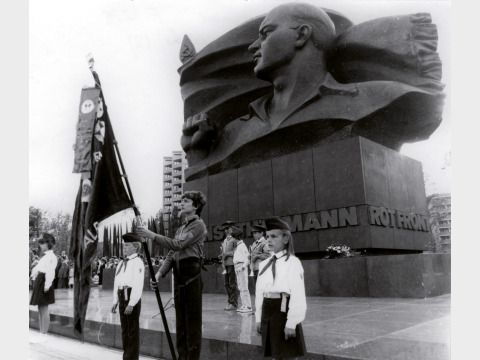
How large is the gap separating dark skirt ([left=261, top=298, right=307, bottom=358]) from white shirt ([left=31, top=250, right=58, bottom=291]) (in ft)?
13.6

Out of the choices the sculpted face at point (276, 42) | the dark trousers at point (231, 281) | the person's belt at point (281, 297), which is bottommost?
the dark trousers at point (231, 281)

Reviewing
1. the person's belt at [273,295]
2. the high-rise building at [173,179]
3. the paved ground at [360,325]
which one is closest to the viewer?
the person's belt at [273,295]

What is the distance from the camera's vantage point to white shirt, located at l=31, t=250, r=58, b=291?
6223mm

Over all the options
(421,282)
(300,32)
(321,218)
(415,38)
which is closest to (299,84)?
(300,32)

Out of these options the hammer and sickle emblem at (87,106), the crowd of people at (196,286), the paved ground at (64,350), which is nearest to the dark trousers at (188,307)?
the crowd of people at (196,286)

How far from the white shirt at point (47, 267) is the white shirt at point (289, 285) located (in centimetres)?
407

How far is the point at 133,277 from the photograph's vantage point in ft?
13.8

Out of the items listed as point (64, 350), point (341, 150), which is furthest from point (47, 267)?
point (341, 150)

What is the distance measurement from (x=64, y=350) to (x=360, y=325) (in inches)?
141

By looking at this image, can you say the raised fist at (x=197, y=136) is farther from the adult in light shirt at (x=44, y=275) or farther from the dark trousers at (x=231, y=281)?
the adult in light shirt at (x=44, y=275)

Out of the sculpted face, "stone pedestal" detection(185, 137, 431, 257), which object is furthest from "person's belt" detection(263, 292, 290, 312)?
the sculpted face

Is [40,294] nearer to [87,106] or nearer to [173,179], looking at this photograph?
[87,106]

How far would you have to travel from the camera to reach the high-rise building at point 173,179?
39.8ft

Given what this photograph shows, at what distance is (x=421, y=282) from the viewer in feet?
23.2
